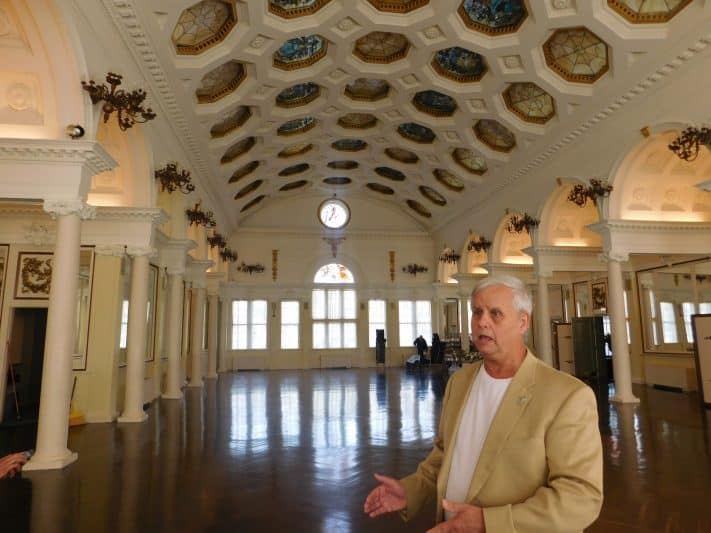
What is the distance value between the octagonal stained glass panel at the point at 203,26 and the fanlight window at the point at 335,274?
→ 1540cm

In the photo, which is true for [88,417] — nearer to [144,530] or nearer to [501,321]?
[144,530]

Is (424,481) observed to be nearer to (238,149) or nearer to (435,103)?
(435,103)

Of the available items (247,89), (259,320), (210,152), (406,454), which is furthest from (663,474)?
(259,320)

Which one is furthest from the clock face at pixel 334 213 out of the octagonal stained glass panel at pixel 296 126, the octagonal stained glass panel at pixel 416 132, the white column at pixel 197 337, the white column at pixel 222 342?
the white column at pixel 197 337

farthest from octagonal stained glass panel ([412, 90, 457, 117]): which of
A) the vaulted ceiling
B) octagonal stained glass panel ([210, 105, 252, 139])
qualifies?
octagonal stained glass panel ([210, 105, 252, 139])

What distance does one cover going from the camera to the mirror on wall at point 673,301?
1256 cm

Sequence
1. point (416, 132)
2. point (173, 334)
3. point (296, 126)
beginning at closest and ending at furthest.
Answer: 1. point (173, 334)
2. point (296, 126)
3. point (416, 132)

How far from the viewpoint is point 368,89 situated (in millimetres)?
14625

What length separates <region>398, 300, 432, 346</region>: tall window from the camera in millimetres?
24344

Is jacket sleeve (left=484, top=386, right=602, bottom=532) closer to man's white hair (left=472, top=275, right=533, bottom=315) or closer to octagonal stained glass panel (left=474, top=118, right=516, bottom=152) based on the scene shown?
man's white hair (left=472, top=275, right=533, bottom=315)

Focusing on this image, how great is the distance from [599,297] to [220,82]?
13.3 meters

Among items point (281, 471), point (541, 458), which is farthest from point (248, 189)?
point (541, 458)

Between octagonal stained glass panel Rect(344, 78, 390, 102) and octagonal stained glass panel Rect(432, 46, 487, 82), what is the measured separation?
204cm

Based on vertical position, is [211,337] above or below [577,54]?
below
